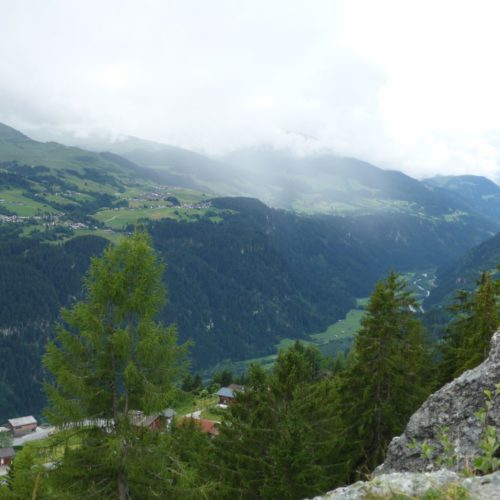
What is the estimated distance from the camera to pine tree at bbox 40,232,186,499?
14.5 m

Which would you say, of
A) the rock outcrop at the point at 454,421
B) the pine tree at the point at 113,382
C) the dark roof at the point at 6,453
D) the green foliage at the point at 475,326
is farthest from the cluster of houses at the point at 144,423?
the green foliage at the point at 475,326

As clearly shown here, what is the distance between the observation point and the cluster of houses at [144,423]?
15328 millimetres

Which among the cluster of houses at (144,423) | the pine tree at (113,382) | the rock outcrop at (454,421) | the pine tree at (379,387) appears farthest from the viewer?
the pine tree at (379,387)

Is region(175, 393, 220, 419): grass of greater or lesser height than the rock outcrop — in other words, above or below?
below

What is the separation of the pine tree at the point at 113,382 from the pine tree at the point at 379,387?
12.3 meters

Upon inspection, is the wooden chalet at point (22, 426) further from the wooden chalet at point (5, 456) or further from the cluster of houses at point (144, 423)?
the wooden chalet at point (5, 456)

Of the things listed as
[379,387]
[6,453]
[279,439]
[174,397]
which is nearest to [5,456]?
[6,453]

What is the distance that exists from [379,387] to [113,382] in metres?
14.8

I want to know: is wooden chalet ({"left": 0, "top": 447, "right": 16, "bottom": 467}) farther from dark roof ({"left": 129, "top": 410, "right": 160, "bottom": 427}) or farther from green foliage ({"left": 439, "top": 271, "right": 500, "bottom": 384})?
dark roof ({"left": 129, "top": 410, "right": 160, "bottom": 427})

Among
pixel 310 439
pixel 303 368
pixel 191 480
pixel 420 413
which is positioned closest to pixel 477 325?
pixel 303 368

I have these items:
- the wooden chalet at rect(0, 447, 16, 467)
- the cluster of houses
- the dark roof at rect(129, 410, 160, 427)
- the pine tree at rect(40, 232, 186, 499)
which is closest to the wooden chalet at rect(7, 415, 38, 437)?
the cluster of houses

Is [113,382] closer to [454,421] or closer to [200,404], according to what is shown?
[454,421]

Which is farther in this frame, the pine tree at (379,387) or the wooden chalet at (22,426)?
the wooden chalet at (22,426)

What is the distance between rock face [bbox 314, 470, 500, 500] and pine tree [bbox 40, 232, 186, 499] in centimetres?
835
